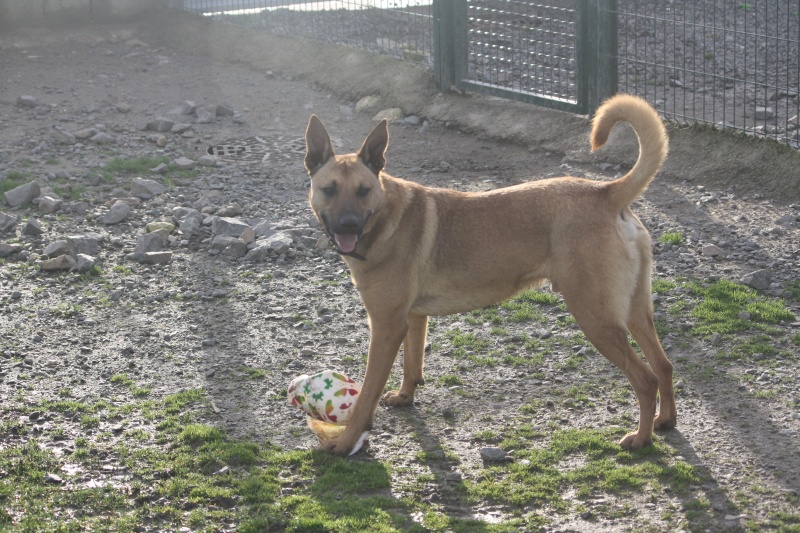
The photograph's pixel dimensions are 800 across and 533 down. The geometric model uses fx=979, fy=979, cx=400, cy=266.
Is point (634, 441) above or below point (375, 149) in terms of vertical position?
below

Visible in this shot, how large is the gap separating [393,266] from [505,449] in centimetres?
115

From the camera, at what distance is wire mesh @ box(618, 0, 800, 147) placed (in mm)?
9281

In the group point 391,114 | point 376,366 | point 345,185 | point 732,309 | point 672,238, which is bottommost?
point 732,309

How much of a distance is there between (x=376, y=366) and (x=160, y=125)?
679 cm

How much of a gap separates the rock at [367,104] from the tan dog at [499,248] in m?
6.24

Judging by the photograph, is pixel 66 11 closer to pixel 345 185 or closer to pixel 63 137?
pixel 63 137

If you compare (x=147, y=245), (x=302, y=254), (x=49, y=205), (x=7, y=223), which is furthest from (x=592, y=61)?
(x=7, y=223)

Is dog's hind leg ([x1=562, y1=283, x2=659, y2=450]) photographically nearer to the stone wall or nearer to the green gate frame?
the green gate frame

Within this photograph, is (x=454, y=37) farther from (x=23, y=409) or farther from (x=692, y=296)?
(x=23, y=409)

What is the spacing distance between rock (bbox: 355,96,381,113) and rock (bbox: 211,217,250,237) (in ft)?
12.5

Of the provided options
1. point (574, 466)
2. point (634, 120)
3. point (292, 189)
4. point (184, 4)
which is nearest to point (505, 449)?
point (574, 466)

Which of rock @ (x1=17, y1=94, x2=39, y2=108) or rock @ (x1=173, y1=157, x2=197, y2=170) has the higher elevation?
rock @ (x1=17, y1=94, x2=39, y2=108)

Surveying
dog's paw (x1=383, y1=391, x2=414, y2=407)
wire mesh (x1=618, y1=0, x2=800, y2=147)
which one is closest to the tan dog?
dog's paw (x1=383, y1=391, x2=414, y2=407)

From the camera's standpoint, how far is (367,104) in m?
11.8
